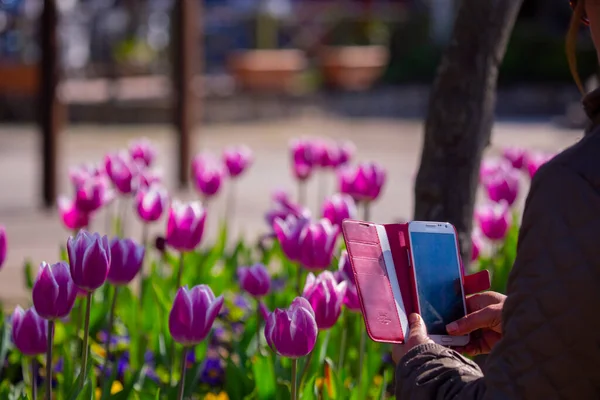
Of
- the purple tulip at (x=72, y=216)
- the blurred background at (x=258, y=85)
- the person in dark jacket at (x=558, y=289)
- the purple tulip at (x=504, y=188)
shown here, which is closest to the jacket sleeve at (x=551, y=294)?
the person in dark jacket at (x=558, y=289)

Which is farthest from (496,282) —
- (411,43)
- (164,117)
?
(411,43)

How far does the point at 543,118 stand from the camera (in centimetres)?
2000

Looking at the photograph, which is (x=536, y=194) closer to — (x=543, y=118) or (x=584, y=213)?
(x=584, y=213)

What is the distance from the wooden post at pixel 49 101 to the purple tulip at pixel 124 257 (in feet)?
18.5

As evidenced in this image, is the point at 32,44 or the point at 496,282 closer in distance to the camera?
the point at 496,282

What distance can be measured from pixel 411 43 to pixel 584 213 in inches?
936

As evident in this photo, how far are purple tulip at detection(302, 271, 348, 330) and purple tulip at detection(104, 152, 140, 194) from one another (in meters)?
1.50

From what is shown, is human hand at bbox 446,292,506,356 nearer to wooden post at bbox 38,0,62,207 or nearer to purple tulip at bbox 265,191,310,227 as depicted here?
purple tulip at bbox 265,191,310,227

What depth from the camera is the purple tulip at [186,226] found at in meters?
3.05

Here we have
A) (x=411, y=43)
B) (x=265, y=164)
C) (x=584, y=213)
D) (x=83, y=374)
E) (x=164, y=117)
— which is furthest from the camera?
(x=411, y=43)

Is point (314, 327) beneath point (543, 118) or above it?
above

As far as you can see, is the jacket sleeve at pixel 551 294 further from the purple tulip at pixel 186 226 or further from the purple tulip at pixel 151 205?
the purple tulip at pixel 151 205

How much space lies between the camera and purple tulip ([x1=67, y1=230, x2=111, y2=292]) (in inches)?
92.6

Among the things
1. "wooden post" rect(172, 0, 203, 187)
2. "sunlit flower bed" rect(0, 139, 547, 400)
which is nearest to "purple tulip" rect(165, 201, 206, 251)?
"sunlit flower bed" rect(0, 139, 547, 400)
